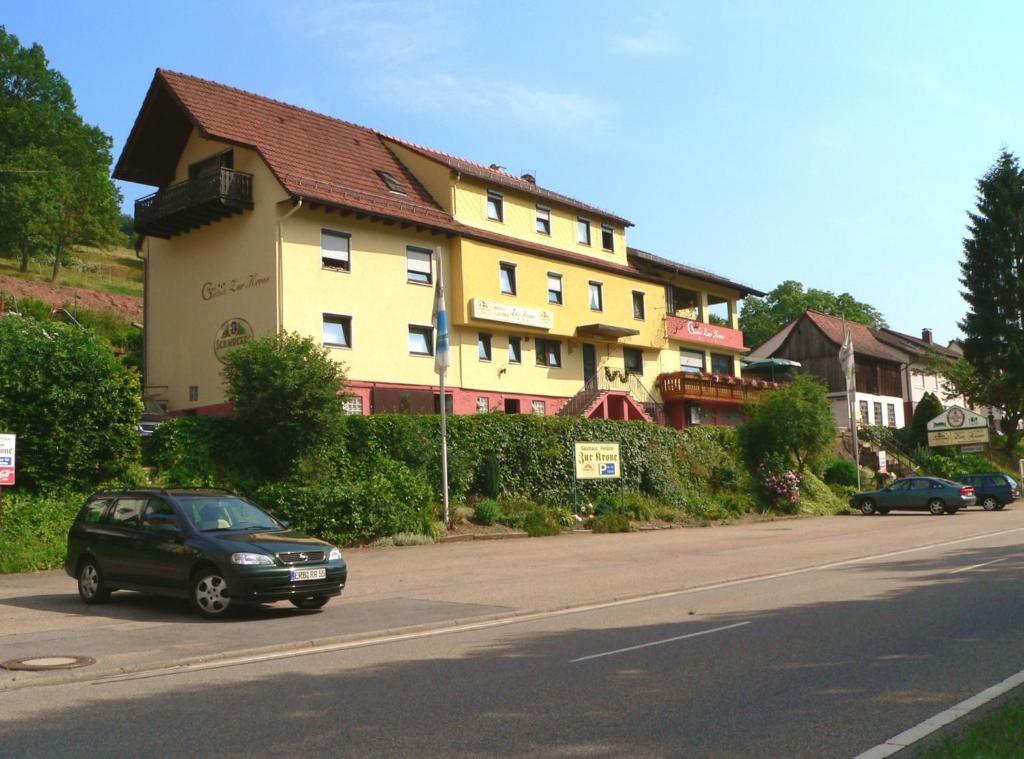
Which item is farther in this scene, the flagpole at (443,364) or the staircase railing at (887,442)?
the staircase railing at (887,442)

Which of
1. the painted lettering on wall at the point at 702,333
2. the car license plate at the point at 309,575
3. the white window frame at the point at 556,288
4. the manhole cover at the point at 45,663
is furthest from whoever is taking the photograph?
the painted lettering on wall at the point at 702,333

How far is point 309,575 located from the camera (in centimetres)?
1316

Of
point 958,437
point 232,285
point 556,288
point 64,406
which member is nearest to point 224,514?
point 64,406

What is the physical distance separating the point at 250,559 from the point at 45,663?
3.40 metres

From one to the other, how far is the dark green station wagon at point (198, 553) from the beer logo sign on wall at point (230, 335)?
18022 millimetres

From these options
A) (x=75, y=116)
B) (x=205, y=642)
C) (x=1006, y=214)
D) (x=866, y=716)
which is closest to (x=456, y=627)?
(x=205, y=642)

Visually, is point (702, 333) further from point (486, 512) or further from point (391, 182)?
point (486, 512)

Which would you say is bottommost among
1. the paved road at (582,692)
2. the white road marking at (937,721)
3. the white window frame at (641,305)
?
the paved road at (582,692)

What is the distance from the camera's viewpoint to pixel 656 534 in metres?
29.9

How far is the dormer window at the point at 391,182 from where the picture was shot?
123 ft

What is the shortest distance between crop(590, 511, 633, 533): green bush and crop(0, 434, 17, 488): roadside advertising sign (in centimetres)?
1705

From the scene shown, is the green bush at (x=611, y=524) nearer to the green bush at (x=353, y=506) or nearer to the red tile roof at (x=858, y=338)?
the green bush at (x=353, y=506)

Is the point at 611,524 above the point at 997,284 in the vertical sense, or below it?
below

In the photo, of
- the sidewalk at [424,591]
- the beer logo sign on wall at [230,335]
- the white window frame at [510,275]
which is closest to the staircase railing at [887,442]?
the white window frame at [510,275]
